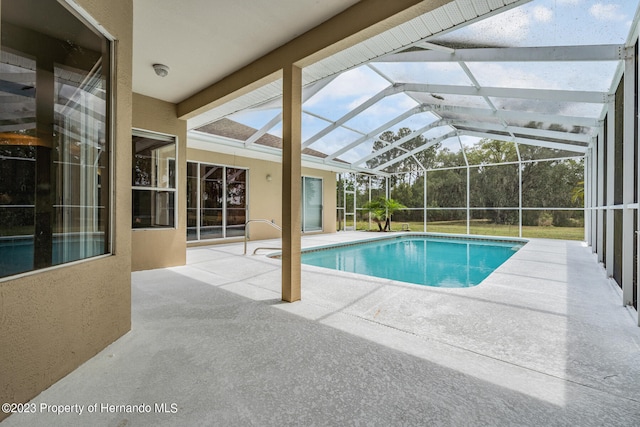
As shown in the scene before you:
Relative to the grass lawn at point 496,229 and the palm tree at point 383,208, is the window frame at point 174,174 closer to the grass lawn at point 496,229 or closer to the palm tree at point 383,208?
the palm tree at point 383,208

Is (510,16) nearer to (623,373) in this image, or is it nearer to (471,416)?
(623,373)

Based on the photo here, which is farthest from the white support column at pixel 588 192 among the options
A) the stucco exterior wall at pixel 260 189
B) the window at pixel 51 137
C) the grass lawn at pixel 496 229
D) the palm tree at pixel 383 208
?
the window at pixel 51 137

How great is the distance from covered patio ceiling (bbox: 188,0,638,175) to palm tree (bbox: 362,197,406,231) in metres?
3.49

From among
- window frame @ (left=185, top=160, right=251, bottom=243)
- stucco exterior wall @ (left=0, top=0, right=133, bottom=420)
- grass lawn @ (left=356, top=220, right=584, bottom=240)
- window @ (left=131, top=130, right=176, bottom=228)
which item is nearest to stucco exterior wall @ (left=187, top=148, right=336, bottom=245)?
window frame @ (left=185, top=160, right=251, bottom=243)

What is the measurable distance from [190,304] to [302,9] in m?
3.16

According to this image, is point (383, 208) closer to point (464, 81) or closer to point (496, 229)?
point (496, 229)

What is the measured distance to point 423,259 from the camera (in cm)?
761

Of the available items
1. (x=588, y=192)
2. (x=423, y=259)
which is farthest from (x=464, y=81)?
(x=588, y=192)

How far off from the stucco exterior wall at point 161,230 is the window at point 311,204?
641cm

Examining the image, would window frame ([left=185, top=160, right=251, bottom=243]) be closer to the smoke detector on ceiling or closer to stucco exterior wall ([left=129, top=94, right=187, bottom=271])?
stucco exterior wall ([left=129, top=94, right=187, bottom=271])

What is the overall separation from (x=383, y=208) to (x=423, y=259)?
578 centimetres

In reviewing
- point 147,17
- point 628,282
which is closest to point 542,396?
point 628,282

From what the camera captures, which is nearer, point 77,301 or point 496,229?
point 77,301

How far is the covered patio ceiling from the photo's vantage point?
118 inches
